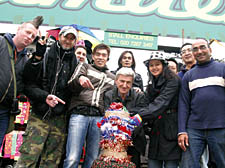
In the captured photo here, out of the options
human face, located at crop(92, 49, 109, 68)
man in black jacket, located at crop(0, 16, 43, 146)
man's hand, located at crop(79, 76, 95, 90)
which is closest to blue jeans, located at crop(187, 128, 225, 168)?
man's hand, located at crop(79, 76, 95, 90)

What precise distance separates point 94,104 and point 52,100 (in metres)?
0.52

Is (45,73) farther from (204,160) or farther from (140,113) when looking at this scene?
(204,160)

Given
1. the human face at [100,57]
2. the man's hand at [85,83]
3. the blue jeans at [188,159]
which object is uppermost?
the human face at [100,57]

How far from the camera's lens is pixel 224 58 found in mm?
4438

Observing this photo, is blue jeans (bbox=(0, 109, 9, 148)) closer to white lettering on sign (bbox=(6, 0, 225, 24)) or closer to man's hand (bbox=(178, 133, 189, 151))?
man's hand (bbox=(178, 133, 189, 151))

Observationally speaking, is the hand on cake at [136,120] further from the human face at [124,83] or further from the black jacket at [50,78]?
the black jacket at [50,78]

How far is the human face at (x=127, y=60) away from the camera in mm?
4008

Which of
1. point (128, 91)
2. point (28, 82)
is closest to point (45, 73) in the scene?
point (28, 82)

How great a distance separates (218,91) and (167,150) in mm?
906

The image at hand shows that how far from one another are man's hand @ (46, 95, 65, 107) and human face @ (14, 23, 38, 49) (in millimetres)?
700

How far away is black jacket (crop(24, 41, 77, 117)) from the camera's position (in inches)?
112

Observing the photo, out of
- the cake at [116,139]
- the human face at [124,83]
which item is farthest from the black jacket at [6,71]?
the human face at [124,83]

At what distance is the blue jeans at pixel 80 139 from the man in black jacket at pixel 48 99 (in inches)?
7.9

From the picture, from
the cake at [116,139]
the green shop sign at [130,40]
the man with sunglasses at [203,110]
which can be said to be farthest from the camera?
the green shop sign at [130,40]
